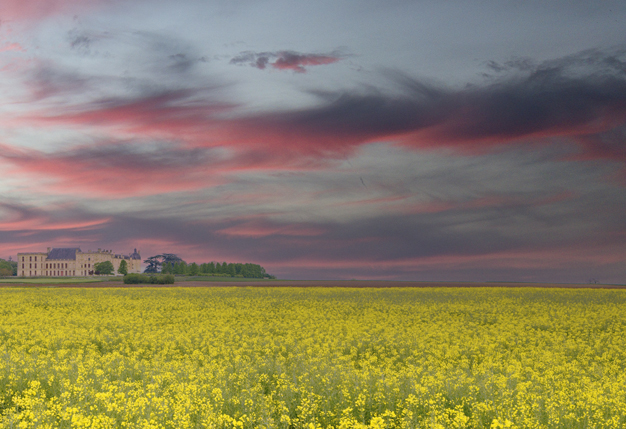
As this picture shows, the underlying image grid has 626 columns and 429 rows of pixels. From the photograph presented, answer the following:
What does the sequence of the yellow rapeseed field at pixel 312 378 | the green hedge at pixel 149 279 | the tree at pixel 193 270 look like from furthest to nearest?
the tree at pixel 193 270 → the green hedge at pixel 149 279 → the yellow rapeseed field at pixel 312 378

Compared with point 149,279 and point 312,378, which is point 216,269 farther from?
point 312,378

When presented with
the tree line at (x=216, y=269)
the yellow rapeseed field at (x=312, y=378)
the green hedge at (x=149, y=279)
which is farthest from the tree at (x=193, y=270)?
the yellow rapeseed field at (x=312, y=378)

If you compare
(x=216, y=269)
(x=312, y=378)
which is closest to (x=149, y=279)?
(x=312, y=378)

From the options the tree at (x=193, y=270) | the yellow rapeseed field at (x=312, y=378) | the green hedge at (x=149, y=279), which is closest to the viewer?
the yellow rapeseed field at (x=312, y=378)

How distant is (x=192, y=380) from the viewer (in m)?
12.5

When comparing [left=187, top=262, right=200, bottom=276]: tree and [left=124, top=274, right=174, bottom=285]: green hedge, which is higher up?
[left=124, top=274, right=174, bottom=285]: green hedge

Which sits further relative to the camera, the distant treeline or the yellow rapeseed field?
the distant treeline

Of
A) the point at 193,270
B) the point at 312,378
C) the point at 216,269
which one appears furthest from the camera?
the point at 216,269

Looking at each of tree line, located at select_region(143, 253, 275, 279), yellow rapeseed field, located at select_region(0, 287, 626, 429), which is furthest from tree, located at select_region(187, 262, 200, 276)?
yellow rapeseed field, located at select_region(0, 287, 626, 429)

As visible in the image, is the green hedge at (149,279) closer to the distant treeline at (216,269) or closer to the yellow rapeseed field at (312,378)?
the yellow rapeseed field at (312,378)

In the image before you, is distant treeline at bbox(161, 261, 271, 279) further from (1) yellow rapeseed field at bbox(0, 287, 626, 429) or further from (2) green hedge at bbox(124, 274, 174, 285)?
(1) yellow rapeseed field at bbox(0, 287, 626, 429)

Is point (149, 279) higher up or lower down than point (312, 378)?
lower down

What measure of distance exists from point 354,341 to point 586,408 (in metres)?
10.2

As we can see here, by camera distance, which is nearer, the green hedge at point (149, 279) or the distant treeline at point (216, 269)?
the green hedge at point (149, 279)
